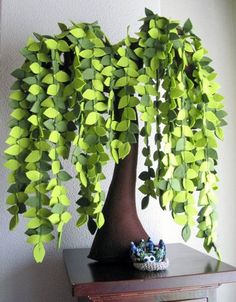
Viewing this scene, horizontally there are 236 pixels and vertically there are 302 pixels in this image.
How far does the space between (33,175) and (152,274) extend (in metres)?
0.34

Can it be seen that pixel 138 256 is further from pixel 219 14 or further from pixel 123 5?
pixel 219 14

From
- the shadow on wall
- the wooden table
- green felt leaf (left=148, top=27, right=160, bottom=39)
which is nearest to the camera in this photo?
the wooden table

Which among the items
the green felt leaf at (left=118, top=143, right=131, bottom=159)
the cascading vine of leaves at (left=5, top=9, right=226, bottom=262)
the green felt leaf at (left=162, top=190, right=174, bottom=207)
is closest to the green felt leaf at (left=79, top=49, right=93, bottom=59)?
the cascading vine of leaves at (left=5, top=9, right=226, bottom=262)

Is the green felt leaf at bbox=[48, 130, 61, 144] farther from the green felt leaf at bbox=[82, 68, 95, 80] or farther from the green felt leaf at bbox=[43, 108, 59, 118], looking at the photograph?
the green felt leaf at bbox=[82, 68, 95, 80]

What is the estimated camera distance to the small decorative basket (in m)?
0.80

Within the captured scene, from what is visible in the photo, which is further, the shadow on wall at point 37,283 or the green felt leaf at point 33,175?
the shadow on wall at point 37,283

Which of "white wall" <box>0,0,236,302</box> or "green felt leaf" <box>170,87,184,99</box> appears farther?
"white wall" <box>0,0,236,302</box>

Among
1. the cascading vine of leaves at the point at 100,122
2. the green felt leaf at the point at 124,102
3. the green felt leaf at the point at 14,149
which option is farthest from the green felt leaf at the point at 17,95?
the green felt leaf at the point at 124,102

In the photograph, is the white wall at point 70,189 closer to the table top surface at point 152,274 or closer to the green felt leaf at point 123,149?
the table top surface at point 152,274

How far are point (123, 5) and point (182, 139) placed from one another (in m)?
0.67

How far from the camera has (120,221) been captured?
879mm

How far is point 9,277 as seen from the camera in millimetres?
1086

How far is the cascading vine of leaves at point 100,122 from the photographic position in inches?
30.5

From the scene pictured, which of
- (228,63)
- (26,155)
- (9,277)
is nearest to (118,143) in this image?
(26,155)
